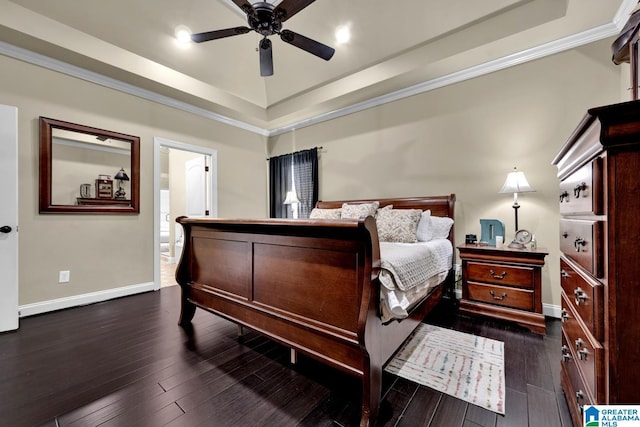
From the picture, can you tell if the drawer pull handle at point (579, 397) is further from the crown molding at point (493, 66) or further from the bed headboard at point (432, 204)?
the crown molding at point (493, 66)

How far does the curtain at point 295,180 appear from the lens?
185 inches

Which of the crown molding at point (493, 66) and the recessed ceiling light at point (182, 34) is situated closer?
the crown molding at point (493, 66)

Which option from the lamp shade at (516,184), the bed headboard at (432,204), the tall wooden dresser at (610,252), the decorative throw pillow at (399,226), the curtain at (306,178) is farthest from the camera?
the curtain at (306,178)

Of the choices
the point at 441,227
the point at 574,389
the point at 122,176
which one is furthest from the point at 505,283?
the point at 122,176

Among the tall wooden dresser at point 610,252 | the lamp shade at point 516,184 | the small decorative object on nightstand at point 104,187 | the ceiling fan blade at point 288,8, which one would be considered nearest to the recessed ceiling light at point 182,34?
the ceiling fan blade at point 288,8

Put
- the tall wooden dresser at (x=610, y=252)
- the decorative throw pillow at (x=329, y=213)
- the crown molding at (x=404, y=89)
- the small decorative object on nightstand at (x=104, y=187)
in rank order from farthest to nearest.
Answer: the decorative throw pillow at (x=329, y=213) < the small decorative object on nightstand at (x=104, y=187) < the crown molding at (x=404, y=89) < the tall wooden dresser at (x=610, y=252)

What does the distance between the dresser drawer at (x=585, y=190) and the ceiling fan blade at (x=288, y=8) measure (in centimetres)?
213

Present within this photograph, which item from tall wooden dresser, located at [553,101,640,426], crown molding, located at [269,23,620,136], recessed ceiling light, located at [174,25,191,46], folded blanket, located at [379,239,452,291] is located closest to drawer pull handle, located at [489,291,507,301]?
folded blanket, located at [379,239,452,291]

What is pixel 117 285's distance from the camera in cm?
345

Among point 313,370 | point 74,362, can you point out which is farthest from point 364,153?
point 74,362

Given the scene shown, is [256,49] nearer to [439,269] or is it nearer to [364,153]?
[364,153]

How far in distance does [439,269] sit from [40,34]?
4.57 metres

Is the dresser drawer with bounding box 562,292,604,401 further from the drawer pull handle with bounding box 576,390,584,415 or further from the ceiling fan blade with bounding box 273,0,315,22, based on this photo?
the ceiling fan blade with bounding box 273,0,315,22

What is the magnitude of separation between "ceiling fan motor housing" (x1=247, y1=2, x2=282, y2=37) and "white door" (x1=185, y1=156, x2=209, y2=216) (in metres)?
2.88
